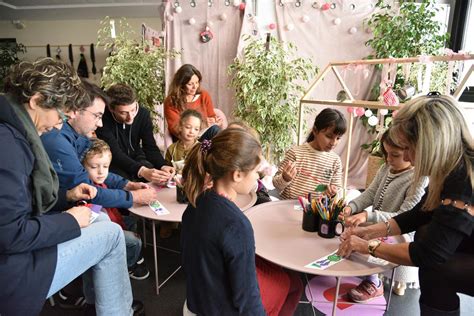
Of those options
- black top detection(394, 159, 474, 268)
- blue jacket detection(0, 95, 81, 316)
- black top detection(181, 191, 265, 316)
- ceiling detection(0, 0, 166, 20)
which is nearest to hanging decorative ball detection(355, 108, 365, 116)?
black top detection(394, 159, 474, 268)

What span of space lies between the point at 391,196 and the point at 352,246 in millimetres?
612

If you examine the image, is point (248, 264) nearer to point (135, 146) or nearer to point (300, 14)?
point (135, 146)

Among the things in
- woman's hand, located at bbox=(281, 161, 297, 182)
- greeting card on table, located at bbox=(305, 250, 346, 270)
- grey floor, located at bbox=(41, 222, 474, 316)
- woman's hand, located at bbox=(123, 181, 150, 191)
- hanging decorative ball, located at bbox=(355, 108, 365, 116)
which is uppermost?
hanging decorative ball, located at bbox=(355, 108, 365, 116)

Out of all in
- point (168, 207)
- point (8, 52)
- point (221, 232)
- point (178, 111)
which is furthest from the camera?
point (8, 52)

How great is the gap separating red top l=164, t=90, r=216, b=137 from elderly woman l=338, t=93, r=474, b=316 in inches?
69.2

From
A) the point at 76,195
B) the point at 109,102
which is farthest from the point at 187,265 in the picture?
the point at 109,102

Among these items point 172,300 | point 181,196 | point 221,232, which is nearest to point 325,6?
point 181,196

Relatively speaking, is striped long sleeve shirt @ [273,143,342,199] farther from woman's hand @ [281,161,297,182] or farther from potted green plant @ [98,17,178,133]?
potted green plant @ [98,17,178,133]

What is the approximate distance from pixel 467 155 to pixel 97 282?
1527 mm

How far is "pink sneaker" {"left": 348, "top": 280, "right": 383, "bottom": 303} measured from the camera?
5.79 ft

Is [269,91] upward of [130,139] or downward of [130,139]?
upward

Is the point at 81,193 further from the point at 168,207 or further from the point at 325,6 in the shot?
the point at 325,6

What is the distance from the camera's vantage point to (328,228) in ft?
4.52

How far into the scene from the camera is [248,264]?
1.02 m
